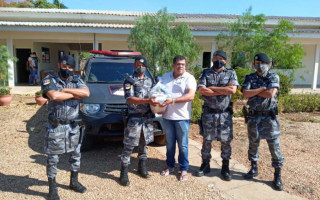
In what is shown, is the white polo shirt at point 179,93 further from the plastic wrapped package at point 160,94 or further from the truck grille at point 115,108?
the truck grille at point 115,108

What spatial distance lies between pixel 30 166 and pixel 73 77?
1.75 meters

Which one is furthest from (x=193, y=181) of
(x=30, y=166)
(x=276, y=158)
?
(x=30, y=166)

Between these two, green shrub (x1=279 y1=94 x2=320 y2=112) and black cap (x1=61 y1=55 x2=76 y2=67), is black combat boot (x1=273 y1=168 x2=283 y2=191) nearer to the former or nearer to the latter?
black cap (x1=61 y1=55 x2=76 y2=67)

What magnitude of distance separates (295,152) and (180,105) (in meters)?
2.68

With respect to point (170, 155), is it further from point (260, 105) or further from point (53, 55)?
point (53, 55)

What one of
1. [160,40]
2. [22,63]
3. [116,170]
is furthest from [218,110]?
[22,63]

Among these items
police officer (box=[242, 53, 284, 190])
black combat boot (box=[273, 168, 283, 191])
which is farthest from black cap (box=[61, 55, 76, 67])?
black combat boot (box=[273, 168, 283, 191])

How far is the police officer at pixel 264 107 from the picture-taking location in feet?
10.4

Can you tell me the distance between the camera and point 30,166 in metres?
3.75

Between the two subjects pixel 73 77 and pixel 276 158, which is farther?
pixel 276 158

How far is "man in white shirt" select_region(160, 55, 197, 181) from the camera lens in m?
3.25

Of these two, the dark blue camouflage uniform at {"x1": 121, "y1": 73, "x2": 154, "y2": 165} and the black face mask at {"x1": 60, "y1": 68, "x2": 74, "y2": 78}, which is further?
the dark blue camouflage uniform at {"x1": 121, "y1": 73, "x2": 154, "y2": 165}

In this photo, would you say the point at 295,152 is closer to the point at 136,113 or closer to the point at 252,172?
the point at 252,172

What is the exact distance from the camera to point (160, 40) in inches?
348
